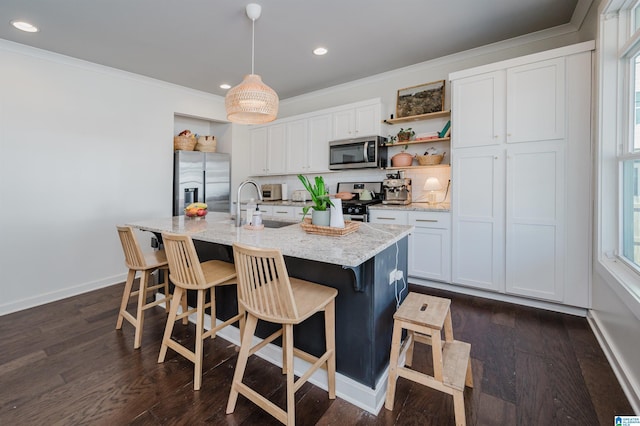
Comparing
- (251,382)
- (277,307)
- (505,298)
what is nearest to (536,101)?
(505,298)

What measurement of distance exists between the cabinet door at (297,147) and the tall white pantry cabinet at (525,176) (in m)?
2.10

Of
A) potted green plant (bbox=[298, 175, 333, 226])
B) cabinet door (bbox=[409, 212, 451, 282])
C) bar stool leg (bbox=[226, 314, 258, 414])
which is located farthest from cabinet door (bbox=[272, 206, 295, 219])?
bar stool leg (bbox=[226, 314, 258, 414])

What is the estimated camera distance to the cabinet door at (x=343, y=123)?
3.90 m

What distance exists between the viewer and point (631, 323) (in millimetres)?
1648

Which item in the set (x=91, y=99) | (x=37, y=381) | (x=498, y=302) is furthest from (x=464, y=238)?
(x=91, y=99)

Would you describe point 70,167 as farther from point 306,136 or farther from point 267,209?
point 306,136

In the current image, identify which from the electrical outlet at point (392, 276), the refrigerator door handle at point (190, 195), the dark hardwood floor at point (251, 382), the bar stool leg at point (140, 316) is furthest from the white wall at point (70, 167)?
the electrical outlet at point (392, 276)

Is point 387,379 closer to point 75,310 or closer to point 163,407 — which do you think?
point 163,407

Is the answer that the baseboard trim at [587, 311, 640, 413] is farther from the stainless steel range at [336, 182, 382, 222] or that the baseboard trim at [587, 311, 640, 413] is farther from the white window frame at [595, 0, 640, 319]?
the stainless steel range at [336, 182, 382, 222]

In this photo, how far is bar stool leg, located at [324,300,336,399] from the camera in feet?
5.12

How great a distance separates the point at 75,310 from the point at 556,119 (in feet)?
15.5

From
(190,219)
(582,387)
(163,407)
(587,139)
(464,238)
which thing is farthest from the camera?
(464,238)

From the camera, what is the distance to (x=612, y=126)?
2.07 m

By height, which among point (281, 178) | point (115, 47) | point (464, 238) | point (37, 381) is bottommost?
point (37, 381)
